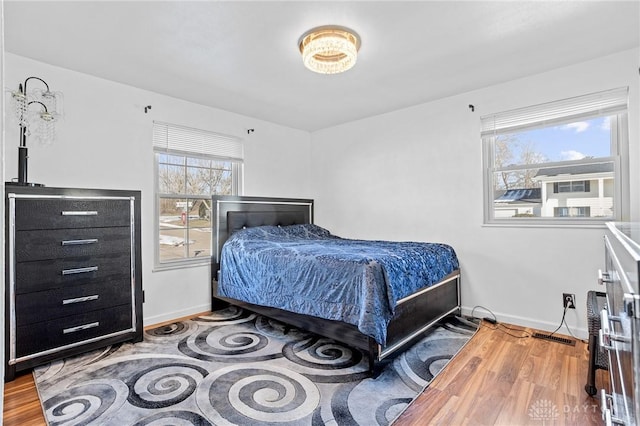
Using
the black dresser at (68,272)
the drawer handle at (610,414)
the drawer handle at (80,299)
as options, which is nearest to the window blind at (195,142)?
the black dresser at (68,272)

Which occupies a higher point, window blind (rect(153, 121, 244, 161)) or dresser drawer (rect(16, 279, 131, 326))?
window blind (rect(153, 121, 244, 161))

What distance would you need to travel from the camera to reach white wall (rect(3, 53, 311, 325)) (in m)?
2.65

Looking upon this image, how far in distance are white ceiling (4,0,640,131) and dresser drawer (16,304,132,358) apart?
6.39ft

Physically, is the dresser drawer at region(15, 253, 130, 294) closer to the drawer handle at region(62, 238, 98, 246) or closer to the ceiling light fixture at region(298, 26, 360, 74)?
the drawer handle at region(62, 238, 98, 246)

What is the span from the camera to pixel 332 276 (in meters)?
2.36

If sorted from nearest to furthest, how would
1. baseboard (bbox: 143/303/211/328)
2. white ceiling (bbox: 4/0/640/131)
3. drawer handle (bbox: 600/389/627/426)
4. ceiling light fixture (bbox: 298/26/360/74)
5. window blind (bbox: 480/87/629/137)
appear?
drawer handle (bbox: 600/389/627/426), white ceiling (bbox: 4/0/640/131), ceiling light fixture (bbox: 298/26/360/74), window blind (bbox: 480/87/629/137), baseboard (bbox: 143/303/211/328)

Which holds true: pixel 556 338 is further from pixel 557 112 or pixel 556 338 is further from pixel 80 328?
pixel 80 328

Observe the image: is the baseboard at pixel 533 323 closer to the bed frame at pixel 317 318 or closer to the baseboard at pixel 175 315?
the bed frame at pixel 317 318

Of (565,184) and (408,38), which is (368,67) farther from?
(565,184)

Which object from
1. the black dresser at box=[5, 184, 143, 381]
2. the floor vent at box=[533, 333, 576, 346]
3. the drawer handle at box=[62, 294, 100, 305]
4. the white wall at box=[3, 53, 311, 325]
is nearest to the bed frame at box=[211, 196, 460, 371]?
the white wall at box=[3, 53, 311, 325]

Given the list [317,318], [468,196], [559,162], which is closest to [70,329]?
[317,318]

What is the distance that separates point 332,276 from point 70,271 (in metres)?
1.86

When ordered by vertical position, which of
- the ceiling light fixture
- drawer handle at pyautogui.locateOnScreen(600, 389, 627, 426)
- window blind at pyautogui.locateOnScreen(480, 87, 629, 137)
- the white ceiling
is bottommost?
drawer handle at pyautogui.locateOnScreen(600, 389, 627, 426)

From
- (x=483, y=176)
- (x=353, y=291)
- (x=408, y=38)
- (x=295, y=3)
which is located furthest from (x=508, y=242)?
(x=295, y=3)
